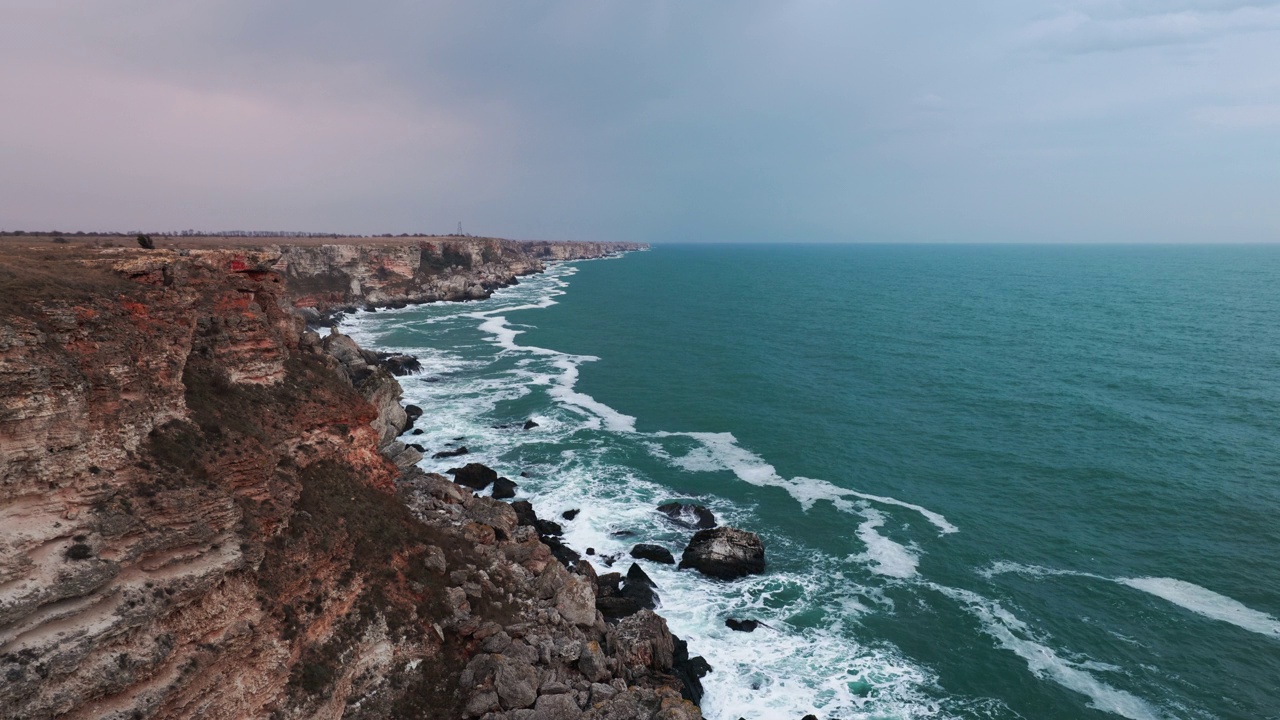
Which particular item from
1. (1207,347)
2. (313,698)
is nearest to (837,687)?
(313,698)

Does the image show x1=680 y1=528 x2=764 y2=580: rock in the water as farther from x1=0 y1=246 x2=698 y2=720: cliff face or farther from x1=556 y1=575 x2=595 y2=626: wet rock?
x1=556 y1=575 x2=595 y2=626: wet rock

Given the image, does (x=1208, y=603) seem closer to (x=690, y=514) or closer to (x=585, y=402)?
(x=690, y=514)

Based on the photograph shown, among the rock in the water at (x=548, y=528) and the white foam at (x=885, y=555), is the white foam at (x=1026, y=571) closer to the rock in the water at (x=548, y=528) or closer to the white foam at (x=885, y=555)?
the white foam at (x=885, y=555)

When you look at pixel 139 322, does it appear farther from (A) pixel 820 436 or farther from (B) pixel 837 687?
(A) pixel 820 436

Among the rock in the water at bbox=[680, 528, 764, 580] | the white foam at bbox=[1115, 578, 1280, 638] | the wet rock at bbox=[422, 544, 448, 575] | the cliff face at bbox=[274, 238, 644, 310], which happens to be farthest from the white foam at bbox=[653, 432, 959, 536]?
the cliff face at bbox=[274, 238, 644, 310]

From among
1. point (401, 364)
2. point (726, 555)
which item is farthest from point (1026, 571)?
point (401, 364)

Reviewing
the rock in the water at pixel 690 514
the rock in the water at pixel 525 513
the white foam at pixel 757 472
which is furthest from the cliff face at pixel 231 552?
the white foam at pixel 757 472

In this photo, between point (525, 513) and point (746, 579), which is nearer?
point (746, 579)

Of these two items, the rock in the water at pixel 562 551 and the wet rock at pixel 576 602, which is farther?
the rock in the water at pixel 562 551
